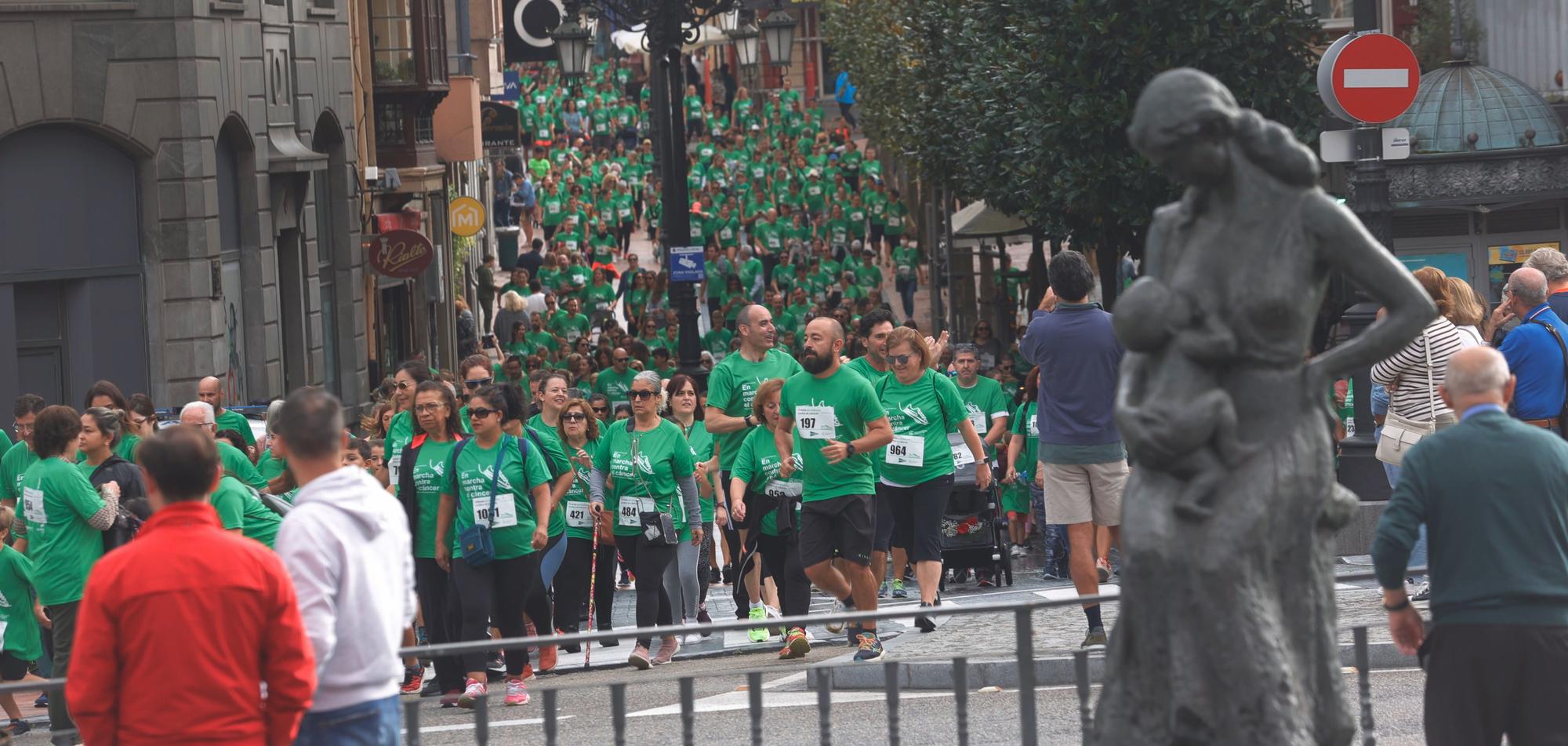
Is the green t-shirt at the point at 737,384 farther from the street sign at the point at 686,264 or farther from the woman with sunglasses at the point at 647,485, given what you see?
the street sign at the point at 686,264

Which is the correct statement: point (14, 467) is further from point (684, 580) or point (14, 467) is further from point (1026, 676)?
point (1026, 676)

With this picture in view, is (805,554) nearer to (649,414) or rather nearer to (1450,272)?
(649,414)

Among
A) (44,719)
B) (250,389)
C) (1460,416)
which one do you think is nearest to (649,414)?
(44,719)

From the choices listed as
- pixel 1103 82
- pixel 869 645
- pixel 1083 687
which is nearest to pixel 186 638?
pixel 1083 687

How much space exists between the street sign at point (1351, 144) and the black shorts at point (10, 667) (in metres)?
8.66

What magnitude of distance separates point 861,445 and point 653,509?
1672mm

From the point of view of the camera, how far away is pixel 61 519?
11.5 metres

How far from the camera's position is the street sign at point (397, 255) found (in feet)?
90.8

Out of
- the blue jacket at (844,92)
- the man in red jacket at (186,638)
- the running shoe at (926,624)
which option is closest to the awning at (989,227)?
the running shoe at (926,624)

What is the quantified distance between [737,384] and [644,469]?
1733mm

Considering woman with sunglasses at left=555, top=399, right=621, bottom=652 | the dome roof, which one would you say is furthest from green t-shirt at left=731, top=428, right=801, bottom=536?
the dome roof

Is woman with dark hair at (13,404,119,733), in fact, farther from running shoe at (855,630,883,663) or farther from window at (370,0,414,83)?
window at (370,0,414,83)

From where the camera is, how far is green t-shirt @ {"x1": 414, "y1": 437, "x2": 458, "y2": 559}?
12.1m

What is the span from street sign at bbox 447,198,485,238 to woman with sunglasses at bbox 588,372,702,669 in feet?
66.9
